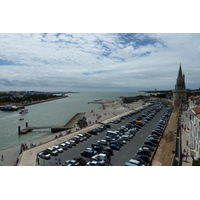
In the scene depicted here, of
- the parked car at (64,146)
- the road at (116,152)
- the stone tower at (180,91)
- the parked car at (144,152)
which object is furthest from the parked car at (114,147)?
the stone tower at (180,91)

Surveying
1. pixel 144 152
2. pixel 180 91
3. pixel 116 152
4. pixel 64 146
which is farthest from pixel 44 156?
pixel 180 91

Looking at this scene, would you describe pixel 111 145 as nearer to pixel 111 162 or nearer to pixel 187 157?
pixel 111 162

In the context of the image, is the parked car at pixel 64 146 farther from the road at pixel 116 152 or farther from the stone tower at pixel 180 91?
the stone tower at pixel 180 91

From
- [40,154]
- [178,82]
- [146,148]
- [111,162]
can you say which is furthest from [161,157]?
[178,82]

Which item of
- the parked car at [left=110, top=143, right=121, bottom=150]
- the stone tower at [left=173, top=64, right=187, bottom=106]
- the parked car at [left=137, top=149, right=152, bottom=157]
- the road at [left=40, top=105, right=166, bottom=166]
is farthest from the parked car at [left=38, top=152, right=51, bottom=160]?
the stone tower at [left=173, top=64, right=187, bottom=106]

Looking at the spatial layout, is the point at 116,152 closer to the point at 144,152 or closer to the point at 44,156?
the point at 144,152

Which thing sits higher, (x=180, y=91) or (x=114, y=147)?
A: (x=180, y=91)

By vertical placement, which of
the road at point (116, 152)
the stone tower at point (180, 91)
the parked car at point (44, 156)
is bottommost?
the road at point (116, 152)

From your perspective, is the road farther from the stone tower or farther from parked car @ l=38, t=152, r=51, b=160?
the stone tower

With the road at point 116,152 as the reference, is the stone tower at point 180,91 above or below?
above
